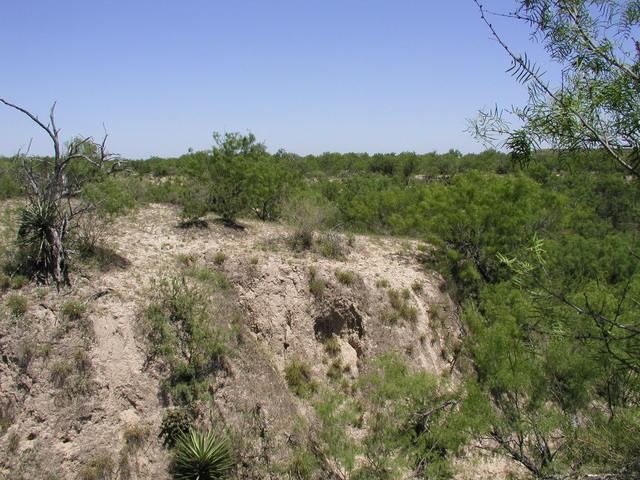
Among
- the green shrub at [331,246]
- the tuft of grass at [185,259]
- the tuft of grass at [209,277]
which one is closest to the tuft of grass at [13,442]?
the tuft of grass at [209,277]

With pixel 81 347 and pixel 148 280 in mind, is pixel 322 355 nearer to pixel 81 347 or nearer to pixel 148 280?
pixel 148 280

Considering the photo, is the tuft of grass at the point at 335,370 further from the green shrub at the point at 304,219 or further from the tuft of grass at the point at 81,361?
the tuft of grass at the point at 81,361

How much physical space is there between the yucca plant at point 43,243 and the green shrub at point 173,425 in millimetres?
4233

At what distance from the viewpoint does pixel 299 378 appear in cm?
1365

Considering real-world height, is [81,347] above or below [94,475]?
above

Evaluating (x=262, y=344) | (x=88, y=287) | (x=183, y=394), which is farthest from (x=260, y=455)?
(x=88, y=287)

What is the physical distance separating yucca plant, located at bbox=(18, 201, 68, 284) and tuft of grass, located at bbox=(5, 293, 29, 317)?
0.89m

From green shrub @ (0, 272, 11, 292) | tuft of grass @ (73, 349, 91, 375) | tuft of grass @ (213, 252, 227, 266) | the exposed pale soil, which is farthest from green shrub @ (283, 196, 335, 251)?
green shrub @ (0, 272, 11, 292)

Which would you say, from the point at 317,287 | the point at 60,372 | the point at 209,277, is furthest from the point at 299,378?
the point at 60,372

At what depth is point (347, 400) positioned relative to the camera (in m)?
13.4

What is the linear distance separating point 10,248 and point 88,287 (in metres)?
2.36

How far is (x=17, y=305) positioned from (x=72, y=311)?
113 centimetres

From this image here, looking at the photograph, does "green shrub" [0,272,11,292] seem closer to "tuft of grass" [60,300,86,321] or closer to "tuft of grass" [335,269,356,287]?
"tuft of grass" [60,300,86,321]

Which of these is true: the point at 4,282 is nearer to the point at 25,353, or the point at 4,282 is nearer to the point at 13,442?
the point at 25,353
